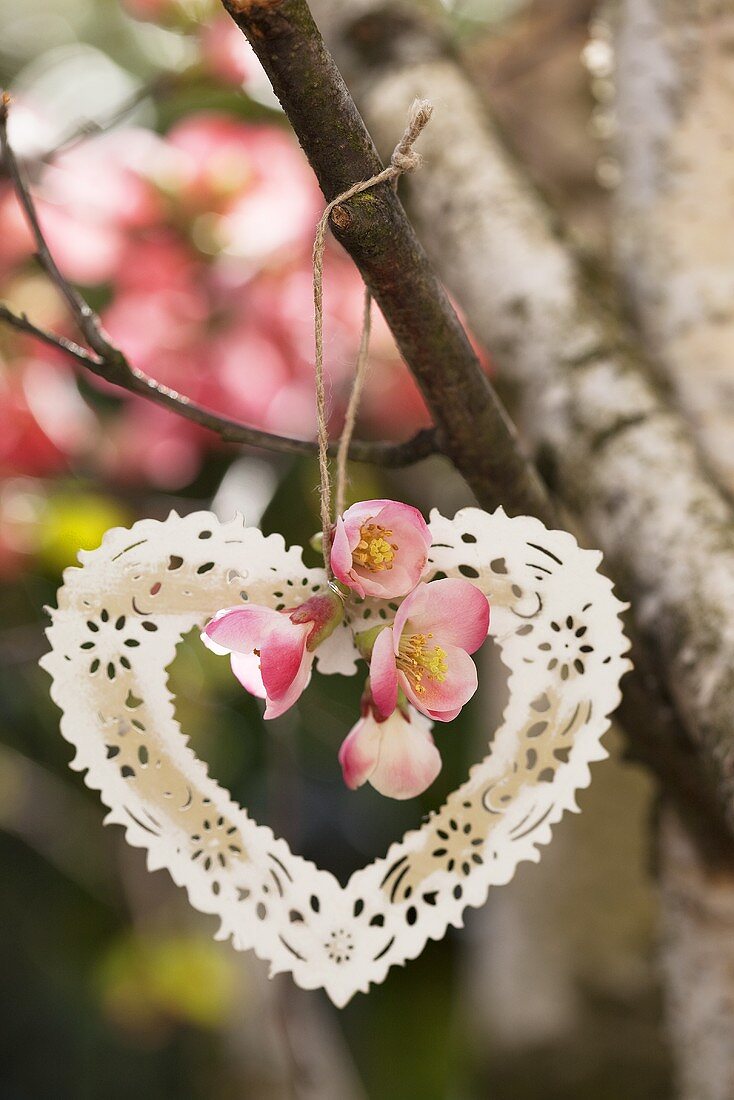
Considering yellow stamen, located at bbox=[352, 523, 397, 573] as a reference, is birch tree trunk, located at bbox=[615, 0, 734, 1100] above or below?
above

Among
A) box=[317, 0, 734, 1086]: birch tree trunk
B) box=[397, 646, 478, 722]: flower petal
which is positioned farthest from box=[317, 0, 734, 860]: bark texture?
box=[397, 646, 478, 722]: flower petal

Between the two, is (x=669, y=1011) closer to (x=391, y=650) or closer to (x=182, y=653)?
(x=391, y=650)

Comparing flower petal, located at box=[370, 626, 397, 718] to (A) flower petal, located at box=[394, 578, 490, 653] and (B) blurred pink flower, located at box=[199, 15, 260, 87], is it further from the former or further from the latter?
(B) blurred pink flower, located at box=[199, 15, 260, 87]

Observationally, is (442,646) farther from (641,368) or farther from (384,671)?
(641,368)

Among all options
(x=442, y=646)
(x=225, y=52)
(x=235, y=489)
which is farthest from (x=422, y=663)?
(x=225, y=52)

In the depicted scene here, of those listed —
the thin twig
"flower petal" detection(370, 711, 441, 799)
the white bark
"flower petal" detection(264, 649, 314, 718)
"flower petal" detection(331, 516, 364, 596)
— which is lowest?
"flower petal" detection(370, 711, 441, 799)

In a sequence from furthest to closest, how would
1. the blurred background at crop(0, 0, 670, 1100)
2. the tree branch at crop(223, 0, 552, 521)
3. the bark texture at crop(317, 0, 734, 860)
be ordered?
1. the blurred background at crop(0, 0, 670, 1100)
2. the bark texture at crop(317, 0, 734, 860)
3. the tree branch at crop(223, 0, 552, 521)

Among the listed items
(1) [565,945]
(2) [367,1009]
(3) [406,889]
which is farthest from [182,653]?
(2) [367,1009]

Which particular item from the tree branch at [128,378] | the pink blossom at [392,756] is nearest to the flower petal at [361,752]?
the pink blossom at [392,756]
